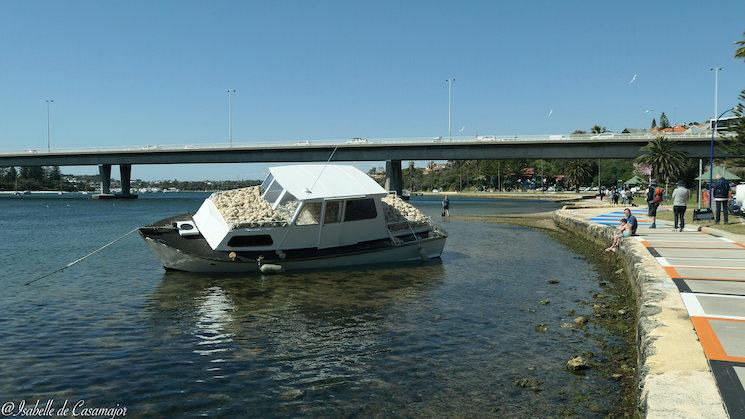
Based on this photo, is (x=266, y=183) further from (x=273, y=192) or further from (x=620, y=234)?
(x=620, y=234)

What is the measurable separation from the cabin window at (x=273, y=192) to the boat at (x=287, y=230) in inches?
0.6

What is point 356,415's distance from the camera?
7.79 metres

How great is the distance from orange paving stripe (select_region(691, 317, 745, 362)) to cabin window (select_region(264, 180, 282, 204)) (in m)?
14.9

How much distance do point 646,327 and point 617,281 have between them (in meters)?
9.51

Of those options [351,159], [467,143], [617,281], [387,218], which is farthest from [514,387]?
[351,159]

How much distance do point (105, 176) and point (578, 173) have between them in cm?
11428

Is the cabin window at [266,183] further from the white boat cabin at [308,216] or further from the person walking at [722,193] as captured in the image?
the person walking at [722,193]

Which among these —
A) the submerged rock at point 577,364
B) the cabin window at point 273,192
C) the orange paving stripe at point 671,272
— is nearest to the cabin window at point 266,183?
the cabin window at point 273,192

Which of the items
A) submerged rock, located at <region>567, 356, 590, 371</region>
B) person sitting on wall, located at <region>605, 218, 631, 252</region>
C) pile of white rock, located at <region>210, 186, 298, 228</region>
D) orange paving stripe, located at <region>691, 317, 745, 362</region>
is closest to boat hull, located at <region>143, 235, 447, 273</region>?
pile of white rock, located at <region>210, 186, 298, 228</region>

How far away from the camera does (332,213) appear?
20.1 metres

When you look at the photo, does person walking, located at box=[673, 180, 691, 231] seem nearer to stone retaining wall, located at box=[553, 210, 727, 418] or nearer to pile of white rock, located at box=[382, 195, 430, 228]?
pile of white rock, located at box=[382, 195, 430, 228]

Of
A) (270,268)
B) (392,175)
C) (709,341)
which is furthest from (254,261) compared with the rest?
(392,175)

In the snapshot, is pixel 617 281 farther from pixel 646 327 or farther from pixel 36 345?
pixel 36 345

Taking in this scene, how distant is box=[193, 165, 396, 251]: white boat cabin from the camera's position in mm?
19172
